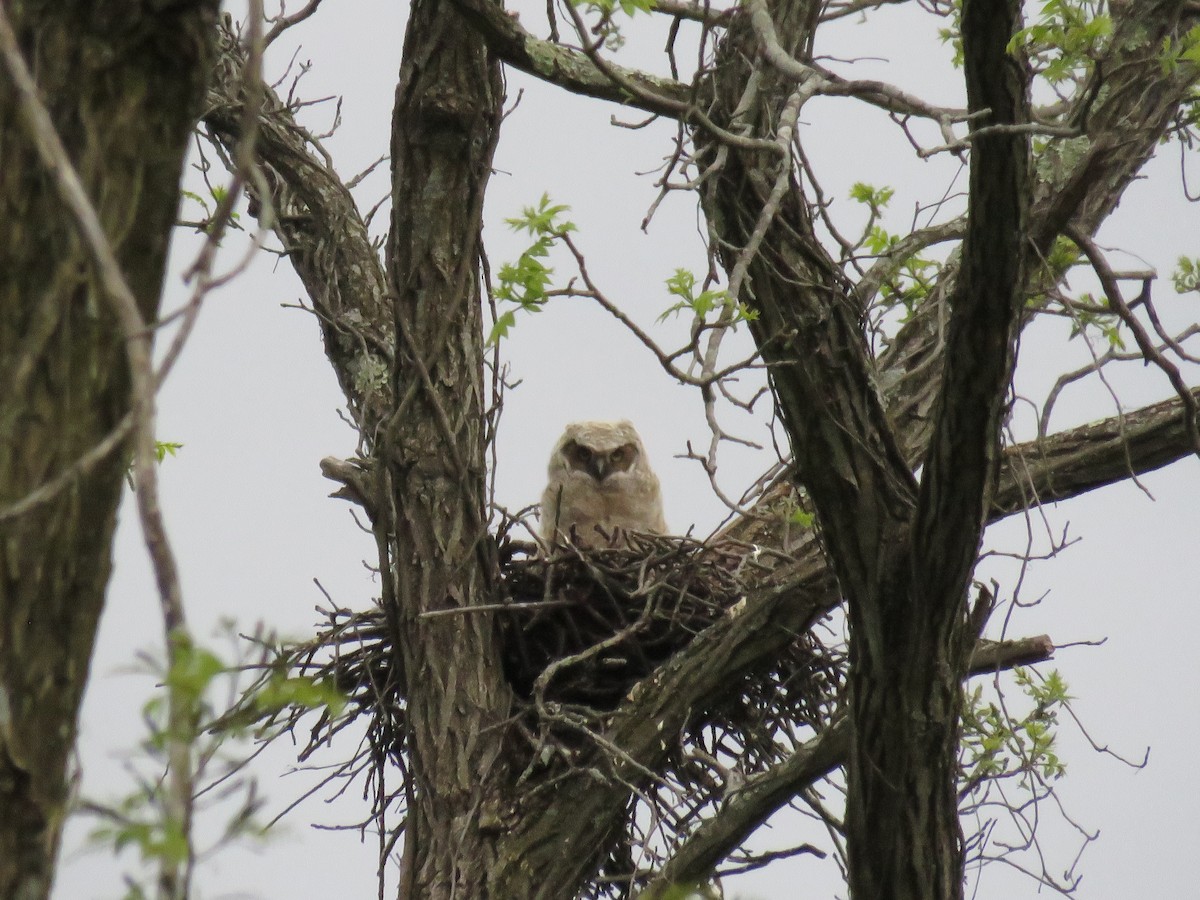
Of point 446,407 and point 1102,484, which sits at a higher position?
point 446,407

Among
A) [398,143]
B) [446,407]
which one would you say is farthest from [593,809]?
[398,143]

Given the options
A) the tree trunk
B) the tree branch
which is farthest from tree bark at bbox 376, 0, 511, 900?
the tree trunk

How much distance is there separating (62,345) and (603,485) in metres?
5.58

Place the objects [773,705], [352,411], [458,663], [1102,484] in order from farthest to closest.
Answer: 1. [352,411]
2. [773,705]
3. [458,663]
4. [1102,484]

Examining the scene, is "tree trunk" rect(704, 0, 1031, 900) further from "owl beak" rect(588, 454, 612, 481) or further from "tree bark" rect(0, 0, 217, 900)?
"owl beak" rect(588, 454, 612, 481)

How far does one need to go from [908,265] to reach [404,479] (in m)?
1.84

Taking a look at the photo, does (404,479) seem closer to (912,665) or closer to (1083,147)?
(912,665)

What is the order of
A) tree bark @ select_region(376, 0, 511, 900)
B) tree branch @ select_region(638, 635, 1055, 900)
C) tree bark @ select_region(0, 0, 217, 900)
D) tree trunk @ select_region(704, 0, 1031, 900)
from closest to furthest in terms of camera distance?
1. tree bark @ select_region(0, 0, 217, 900)
2. tree trunk @ select_region(704, 0, 1031, 900)
3. tree branch @ select_region(638, 635, 1055, 900)
4. tree bark @ select_region(376, 0, 511, 900)

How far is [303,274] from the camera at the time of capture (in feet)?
17.8

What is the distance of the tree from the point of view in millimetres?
3131

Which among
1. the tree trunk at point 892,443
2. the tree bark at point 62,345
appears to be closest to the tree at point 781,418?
the tree trunk at point 892,443

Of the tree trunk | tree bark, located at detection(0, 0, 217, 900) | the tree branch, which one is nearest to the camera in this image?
tree bark, located at detection(0, 0, 217, 900)

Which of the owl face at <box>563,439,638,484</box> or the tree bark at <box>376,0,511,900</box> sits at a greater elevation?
the owl face at <box>563,439,638,484</box>

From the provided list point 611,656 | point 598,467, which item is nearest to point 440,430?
point 611,656
